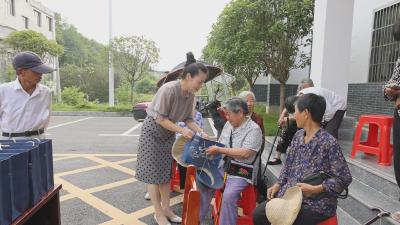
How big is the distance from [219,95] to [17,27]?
75.7 ft

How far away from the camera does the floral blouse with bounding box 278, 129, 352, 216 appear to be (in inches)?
78.7

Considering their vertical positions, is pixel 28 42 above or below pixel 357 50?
above

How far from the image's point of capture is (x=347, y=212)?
3037mm

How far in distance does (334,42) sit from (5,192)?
5.55 m

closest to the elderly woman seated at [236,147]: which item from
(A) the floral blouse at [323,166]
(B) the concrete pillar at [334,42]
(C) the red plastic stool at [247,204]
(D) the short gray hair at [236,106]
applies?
(D) the short gray hair at [236,106]

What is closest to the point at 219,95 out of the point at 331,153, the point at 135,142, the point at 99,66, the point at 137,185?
the point at 135,142

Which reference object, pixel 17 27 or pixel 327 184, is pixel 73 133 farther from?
pixel 17 27

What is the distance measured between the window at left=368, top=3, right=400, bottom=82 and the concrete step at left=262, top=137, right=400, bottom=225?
11.3 ft

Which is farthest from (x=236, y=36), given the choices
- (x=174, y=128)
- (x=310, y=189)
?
(x=310, y=189)

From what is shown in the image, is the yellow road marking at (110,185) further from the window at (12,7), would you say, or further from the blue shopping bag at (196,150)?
the window at (12,7)

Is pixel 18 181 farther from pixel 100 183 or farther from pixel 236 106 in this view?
pixel 100 183

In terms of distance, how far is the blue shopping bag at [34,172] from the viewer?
5.51 feet

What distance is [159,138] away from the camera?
3055mm

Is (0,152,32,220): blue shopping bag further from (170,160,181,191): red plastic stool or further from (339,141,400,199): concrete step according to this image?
(339,141,400,199): concrete step
